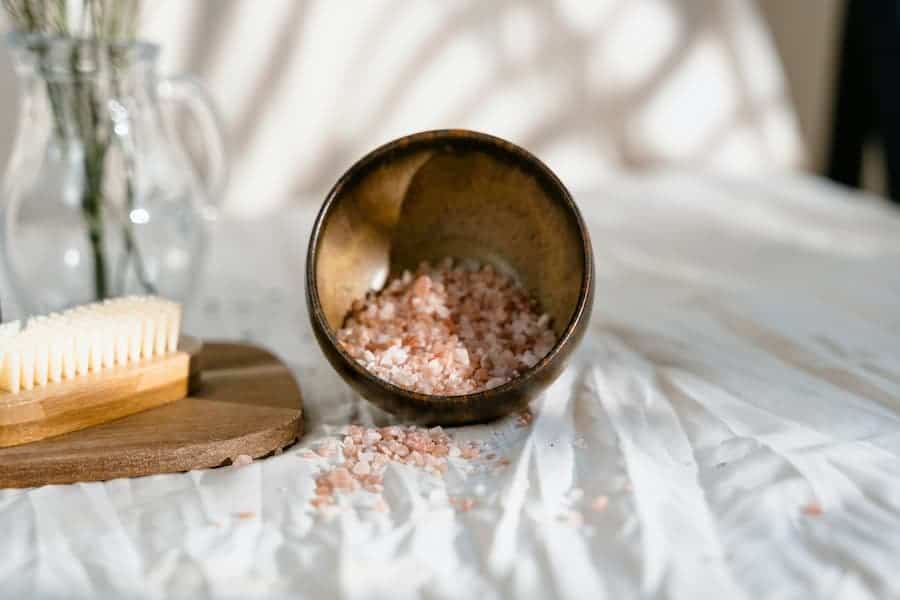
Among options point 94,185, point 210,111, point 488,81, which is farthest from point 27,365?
point 488,81

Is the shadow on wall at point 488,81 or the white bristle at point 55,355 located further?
the shadow on wall at point 488,81

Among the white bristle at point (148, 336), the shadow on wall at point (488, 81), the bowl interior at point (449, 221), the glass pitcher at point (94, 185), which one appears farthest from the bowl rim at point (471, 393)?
the shadow on wall at point (488, 81)

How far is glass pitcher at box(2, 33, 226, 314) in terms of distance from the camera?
0.71 meters

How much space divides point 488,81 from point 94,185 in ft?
Answer: 3.16

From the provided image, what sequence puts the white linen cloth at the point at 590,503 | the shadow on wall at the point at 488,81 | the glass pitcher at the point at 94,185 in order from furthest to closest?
the shadow on wall at the point at 488,81
the glass pitcher at the point at 94,185
the white linen cloth at the point at 590,503

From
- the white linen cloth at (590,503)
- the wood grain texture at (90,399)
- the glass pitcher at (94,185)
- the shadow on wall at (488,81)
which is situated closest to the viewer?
the white linen cloth at (590,503)

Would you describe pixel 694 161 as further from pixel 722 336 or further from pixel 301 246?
pixel 722 336

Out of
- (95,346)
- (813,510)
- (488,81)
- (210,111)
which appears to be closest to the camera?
(813,510)

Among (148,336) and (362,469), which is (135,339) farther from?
(362,469)

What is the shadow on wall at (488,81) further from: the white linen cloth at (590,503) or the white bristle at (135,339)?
the white bristle at (135,339)

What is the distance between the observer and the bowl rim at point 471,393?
560 millimetres

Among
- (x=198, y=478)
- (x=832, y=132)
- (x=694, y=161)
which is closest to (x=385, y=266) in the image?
(x=198, y=478)

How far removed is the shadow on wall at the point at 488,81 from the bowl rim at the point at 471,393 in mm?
880

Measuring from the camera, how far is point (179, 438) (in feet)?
1.80
